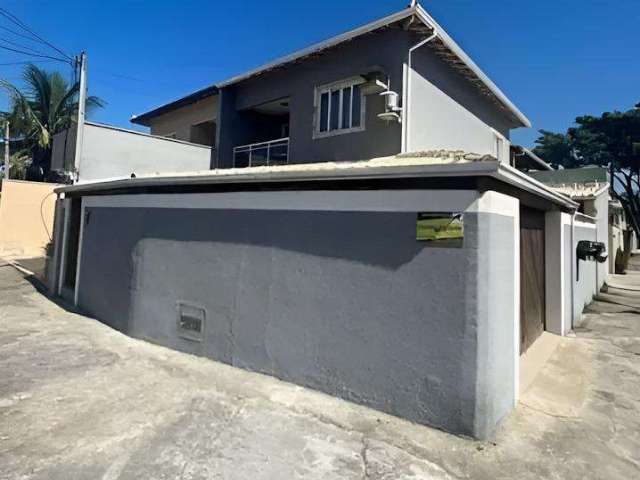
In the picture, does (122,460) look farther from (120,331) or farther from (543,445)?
(120,331)

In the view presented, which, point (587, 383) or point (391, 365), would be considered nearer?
point (391, 365)

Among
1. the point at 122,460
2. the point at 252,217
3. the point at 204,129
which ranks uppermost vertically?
the point at 204,129

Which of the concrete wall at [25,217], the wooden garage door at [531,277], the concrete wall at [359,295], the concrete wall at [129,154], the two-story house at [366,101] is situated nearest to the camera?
the concrete wall at [359,295]

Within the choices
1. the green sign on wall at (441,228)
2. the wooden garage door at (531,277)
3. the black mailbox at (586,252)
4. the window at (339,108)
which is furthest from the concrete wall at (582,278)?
the green sign on wall at (441,228)

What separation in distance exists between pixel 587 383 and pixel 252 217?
5371mm

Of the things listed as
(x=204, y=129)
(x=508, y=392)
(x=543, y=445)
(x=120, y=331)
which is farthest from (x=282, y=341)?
(x=204, y=129)

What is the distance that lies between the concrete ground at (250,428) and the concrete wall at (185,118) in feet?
34.5

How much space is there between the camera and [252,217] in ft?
19.0

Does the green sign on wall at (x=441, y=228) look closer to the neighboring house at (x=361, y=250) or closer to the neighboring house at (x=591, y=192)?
the neighboring house at (x=361, y=250)

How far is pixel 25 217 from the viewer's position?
18.9 meters

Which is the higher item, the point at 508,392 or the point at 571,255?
the point at 571,255

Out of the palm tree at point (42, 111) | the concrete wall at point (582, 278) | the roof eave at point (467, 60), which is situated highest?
the palm tree at point (42, 111)

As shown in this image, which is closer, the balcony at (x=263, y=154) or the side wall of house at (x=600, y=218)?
the balcony at (x=263, y=154)

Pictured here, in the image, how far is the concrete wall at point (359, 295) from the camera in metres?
4.08
